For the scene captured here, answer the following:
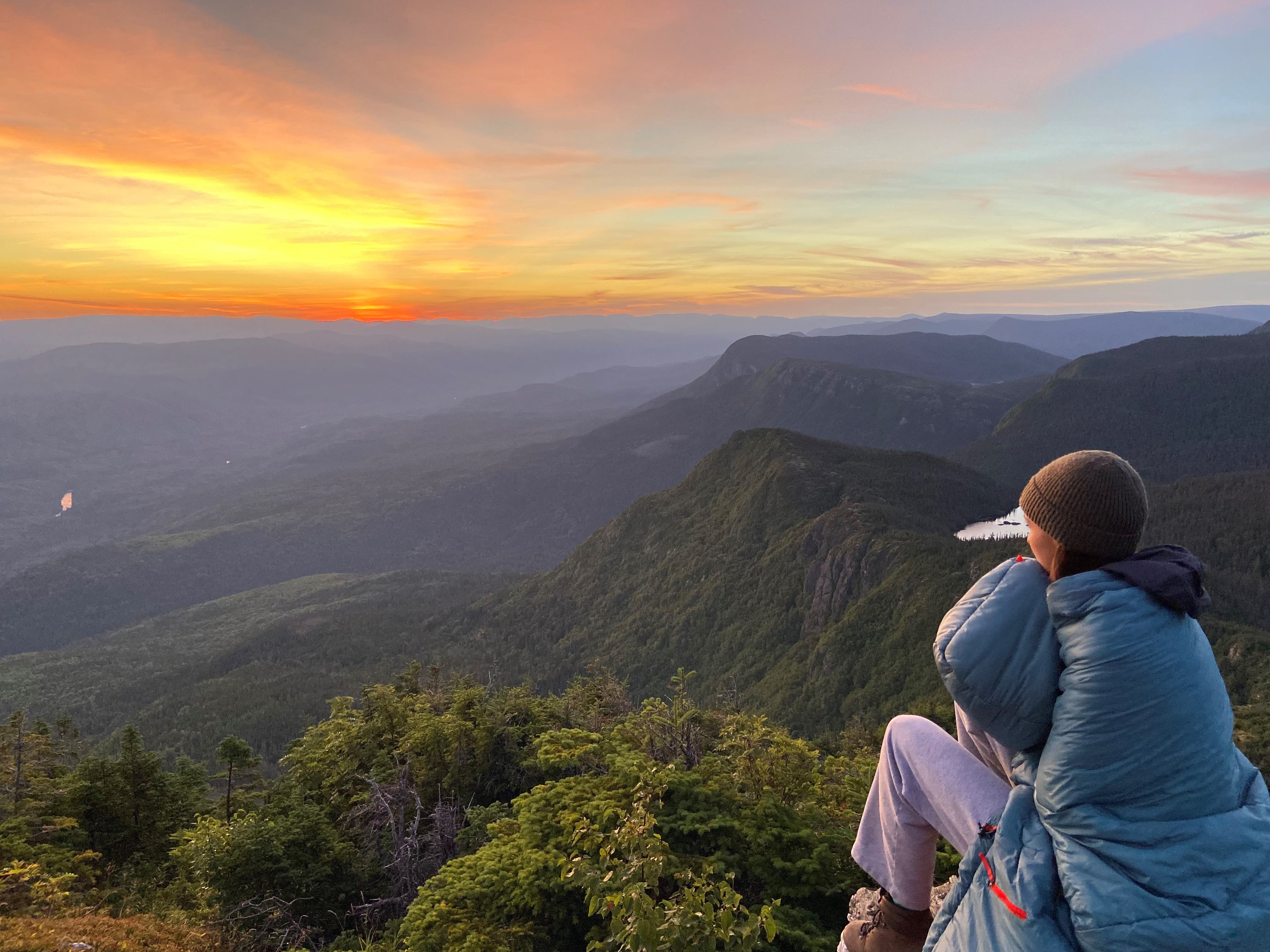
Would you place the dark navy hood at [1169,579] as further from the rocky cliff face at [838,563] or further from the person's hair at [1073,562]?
the rocky cliff face at [838,563]

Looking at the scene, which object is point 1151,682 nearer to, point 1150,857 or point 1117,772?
point 1117,772

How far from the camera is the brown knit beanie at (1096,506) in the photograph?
3662mm

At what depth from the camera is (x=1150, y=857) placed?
125 inches

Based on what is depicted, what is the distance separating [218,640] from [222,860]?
7164 inches

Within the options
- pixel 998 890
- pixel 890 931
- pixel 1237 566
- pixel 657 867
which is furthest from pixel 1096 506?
pixel 1237 566

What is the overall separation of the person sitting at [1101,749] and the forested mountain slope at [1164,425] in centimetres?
18641

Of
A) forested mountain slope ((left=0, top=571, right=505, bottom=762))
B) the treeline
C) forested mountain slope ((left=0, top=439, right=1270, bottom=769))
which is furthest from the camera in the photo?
forested mountain slope ((left=0, top=571, right=505, bottom=762))

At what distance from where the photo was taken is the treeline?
262 inches

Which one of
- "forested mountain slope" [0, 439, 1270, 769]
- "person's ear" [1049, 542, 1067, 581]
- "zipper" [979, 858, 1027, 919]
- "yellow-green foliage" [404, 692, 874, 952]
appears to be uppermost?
"person's ear" [1049, 542, 1067, 581]

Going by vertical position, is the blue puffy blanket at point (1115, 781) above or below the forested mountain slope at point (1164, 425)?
above

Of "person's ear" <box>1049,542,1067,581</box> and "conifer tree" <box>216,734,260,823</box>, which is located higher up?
"person's ear" <box>1049,542,1067,581</box>

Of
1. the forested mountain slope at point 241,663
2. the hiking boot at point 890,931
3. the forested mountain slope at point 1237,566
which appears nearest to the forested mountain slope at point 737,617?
the forested mountain slope at point 1237,566

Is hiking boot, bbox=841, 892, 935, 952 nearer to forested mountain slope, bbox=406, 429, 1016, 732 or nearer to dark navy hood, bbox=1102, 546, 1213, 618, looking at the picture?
dark navy hood, bbox=1102, 546, 1213, 618

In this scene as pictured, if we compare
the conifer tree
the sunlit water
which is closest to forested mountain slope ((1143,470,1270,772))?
the sunlit water
